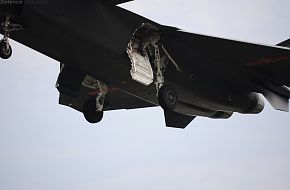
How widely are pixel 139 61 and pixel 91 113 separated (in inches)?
166

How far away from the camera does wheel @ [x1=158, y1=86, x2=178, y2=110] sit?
15328 mm

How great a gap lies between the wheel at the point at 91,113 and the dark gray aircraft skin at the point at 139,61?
0.11 feet

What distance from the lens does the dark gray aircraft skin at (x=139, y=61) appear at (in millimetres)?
13531

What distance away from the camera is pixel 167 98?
15398 millimetres

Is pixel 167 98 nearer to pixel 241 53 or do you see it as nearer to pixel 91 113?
pixel 241 53

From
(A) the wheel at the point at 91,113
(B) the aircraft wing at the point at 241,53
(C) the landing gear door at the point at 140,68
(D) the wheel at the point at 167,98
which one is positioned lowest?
(A) the wheel at the point at 91,113

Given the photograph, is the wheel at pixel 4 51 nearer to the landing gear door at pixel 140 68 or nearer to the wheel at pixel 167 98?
the landing gear door at pixel 140 68

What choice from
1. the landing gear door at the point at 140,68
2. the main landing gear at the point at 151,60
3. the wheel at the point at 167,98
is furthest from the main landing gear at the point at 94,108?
the landing gear door at the point at 140,68

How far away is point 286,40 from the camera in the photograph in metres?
17.4

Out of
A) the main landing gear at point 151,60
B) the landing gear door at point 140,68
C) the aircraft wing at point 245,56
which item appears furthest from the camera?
the aircraft wing at point 245,56

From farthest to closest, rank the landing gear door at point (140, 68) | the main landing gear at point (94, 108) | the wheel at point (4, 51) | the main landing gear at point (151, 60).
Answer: the main landing gear at point (94, 108), the main landing gear at point (151, 60), the landing gear door at point (140, 68), the wheel at point (4, 51)

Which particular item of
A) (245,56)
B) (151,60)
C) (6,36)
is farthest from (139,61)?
(6,36)

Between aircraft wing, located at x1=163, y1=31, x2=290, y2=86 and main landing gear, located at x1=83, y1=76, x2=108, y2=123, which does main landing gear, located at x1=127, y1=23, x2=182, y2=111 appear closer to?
aircraft wing, located at x1=163, y1=31, x2=290, y2=86

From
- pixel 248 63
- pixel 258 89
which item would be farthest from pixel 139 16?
pixel 258 89
